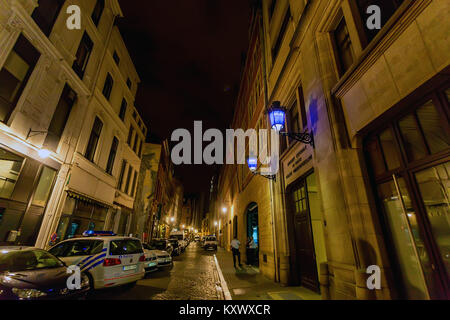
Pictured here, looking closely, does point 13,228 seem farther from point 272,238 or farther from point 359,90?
point 359,90

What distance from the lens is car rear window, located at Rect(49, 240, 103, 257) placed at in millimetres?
6759

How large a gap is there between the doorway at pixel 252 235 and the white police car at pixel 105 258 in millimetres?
9220

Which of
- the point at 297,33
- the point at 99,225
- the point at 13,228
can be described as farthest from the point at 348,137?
the point at 99,225

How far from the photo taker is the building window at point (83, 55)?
12680 millimetres

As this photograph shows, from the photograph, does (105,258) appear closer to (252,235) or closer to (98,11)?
(252,235)

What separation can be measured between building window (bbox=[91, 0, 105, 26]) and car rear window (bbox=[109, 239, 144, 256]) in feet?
52.1

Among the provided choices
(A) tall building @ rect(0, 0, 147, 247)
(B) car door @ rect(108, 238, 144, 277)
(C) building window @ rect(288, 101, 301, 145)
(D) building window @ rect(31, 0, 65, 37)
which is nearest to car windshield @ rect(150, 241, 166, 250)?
(A) tall building @ rect(0, 0, 147, 247)

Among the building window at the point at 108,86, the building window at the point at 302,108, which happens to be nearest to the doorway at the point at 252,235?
the building window at the point at 302,108

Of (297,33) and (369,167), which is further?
(297,33)

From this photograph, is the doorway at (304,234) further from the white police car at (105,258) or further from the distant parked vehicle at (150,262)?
the distant parked vehicle at (150,262)

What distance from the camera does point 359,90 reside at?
4.71 m

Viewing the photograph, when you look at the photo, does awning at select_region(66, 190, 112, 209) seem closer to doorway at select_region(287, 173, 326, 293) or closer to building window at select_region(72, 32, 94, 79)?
building window at select_region(72, 32, 94, 79)

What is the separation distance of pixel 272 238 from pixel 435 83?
311 inches

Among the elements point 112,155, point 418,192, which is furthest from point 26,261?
point 112,155
